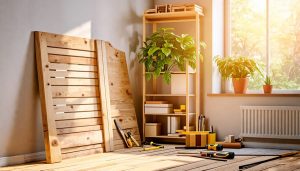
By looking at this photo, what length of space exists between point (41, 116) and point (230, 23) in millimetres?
3289

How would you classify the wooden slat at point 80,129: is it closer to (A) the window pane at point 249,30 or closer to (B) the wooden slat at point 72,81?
(B) the wooden slat at point 72,81

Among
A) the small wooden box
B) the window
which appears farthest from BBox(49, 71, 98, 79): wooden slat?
the window

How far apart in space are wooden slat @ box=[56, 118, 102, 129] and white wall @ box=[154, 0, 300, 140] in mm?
1791

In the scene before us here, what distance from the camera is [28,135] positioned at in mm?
5258

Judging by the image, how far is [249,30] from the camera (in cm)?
724

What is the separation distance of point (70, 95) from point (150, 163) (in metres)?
1.28

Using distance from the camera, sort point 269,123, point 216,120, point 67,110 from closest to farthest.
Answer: point 67,110 → point 269,123 → point 216,120

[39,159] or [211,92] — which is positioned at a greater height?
[211,92]

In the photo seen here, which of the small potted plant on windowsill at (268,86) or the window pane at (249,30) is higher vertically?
the window pane at (249,30)

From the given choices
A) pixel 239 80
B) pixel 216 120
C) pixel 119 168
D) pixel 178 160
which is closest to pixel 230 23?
pixel 239 80

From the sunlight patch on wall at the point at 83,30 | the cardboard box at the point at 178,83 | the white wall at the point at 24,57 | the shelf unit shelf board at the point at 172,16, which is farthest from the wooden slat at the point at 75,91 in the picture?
the shelf unit shelf board at the point at 172,16

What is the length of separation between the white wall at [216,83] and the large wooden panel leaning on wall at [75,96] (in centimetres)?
132

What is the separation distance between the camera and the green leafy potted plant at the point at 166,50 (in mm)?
6734

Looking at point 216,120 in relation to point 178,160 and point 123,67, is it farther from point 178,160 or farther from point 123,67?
point 178,160
